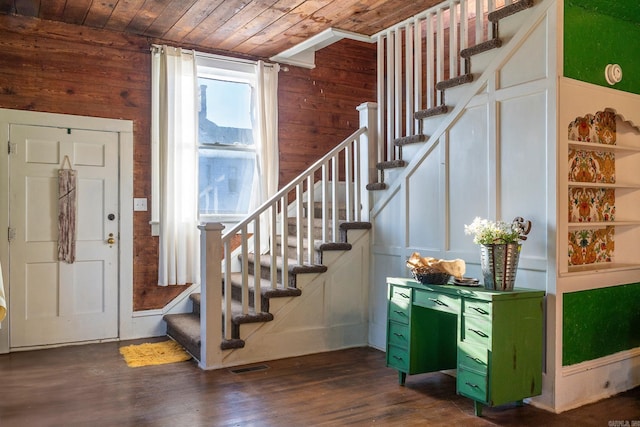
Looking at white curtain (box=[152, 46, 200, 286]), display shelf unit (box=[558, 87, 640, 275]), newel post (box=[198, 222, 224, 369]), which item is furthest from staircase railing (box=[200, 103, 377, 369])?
display shelf unit (box=[558, 87, 640, 275])

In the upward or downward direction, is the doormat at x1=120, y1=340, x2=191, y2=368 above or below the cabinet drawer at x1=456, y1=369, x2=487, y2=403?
below

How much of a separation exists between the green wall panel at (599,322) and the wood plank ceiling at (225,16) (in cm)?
239

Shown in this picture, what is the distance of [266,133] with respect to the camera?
4996 mm

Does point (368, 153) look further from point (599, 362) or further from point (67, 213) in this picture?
point (67, 213)

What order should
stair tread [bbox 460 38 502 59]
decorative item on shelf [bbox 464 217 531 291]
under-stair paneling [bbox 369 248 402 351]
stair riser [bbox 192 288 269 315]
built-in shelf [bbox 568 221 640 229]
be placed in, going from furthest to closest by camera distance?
under-stair paneling [bbox 369 248 402 351] → stair riser [bbox 192 288 269 315] → stair tread [bbox 460 38 502 59] → built-in shelf [bbox 568 221 640 229] → decorative item on shelf [bbox 464 217 531 291]

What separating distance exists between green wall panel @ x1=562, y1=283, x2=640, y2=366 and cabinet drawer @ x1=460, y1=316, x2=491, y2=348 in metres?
0.54

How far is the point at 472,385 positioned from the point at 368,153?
221cm

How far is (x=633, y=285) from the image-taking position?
133 inches

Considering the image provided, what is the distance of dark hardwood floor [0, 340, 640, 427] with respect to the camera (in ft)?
9.18

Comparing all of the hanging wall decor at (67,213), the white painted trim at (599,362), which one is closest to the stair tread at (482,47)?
the white painted trim at (599,362)

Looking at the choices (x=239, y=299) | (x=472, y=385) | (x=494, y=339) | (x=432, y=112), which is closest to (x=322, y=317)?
(x=239, y=299)

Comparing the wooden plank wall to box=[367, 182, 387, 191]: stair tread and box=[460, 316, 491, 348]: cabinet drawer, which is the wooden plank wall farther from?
box=[460, 316, 491, 348]: cabinet drawer

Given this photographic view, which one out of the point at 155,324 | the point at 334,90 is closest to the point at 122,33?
the point at 334,90

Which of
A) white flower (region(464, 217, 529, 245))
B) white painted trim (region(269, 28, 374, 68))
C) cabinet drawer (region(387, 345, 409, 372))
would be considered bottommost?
cabinet drawer (region(387, 345, 409, 372))
